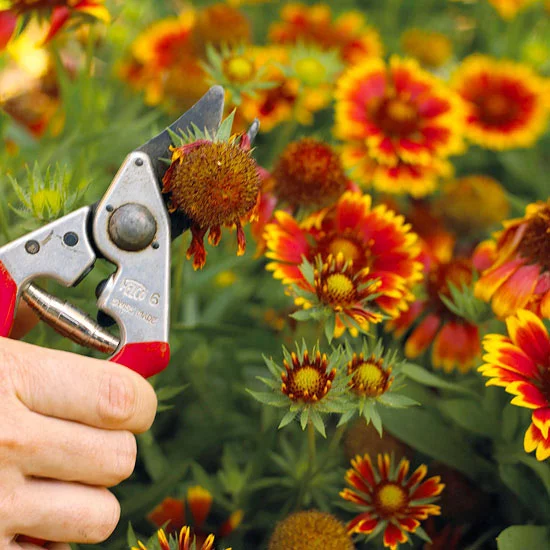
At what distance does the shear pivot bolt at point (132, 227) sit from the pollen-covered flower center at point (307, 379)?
0.16 metres

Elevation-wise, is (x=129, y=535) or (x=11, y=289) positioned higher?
(x=11, y=289)

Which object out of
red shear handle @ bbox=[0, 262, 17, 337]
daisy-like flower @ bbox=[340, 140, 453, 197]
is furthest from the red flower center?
red shear handle @ bbox=[0, 262, 17, 337]

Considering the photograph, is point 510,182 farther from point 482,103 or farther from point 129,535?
point 129,535

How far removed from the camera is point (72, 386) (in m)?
0.56

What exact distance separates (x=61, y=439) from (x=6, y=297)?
0.42ft

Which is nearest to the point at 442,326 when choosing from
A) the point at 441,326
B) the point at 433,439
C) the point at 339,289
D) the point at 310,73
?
the point at 441,326

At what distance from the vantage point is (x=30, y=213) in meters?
0.70

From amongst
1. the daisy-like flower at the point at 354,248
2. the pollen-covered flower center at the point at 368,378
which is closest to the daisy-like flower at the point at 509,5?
the daisy-like flower at the point at 354,248

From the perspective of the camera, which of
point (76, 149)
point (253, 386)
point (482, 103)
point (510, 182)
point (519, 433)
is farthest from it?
point (510, 182)

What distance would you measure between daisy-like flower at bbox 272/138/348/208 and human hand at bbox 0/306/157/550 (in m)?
0.37

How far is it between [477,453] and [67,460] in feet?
1.77

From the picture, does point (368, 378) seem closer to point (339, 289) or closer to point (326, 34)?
point (339, 289)

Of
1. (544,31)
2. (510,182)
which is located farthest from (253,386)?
(544,31)

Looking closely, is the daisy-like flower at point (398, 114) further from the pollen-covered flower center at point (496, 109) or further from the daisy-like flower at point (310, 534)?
the daisy-like flower at point (310, 534)
